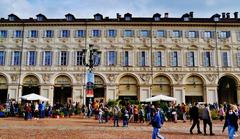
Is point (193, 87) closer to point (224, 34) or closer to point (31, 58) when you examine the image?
point (224, 34)

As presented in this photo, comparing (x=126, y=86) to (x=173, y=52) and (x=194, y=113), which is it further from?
(x=194, y=113)

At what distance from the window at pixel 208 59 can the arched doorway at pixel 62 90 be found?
1873 cm

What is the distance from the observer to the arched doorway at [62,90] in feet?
137

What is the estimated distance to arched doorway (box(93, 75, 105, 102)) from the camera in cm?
4188

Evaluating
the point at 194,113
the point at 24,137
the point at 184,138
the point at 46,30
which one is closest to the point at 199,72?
the point at 46,30

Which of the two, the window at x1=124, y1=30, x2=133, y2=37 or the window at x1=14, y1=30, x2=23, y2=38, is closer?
the window at x1=124, y1=30, x2=133, y2=37

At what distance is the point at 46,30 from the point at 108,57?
956 cm

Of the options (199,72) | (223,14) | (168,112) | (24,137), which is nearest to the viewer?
(24,137)

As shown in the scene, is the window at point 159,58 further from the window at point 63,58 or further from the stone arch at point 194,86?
the window at point 63,58

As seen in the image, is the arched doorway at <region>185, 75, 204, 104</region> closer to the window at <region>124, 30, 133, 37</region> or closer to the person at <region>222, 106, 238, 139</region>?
the window at <region>124, 30, 133, 37</region>

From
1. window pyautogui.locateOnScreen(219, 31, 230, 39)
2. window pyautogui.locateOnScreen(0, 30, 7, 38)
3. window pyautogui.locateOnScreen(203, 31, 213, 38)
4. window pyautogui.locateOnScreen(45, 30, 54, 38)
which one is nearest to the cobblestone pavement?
window pyautogui.locateOnScreen(45, 30, 54, 38)

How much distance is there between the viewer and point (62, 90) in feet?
141

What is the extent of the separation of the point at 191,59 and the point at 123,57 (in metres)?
9.39

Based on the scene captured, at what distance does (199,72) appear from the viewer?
41781 mm
